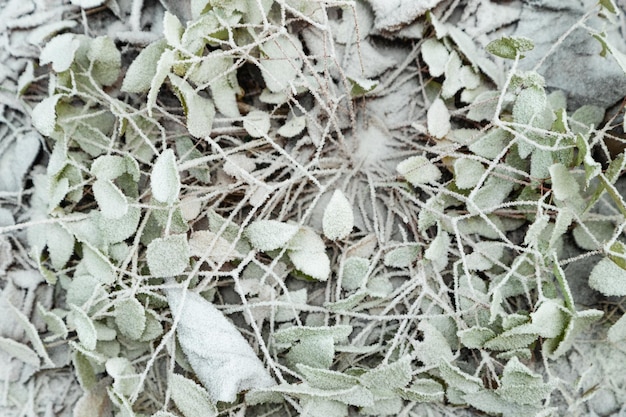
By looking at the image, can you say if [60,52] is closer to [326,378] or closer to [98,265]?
[98,265]

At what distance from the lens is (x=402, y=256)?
898mm

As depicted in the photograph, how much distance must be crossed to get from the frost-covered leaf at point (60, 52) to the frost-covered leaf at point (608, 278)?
796 millimetres

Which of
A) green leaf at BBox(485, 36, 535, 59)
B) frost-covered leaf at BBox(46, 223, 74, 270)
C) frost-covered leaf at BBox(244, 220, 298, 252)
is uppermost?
green leaf at BBox(485, 36, 535, 59)

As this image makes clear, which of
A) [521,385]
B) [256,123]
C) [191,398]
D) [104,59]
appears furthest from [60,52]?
[521,385]

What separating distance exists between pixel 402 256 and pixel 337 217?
12 centimetres

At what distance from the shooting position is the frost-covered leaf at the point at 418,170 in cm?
88

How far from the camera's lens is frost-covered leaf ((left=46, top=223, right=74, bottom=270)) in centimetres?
90

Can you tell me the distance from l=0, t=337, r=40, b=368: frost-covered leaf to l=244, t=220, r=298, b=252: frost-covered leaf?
373 mm

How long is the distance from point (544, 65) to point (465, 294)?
37cm

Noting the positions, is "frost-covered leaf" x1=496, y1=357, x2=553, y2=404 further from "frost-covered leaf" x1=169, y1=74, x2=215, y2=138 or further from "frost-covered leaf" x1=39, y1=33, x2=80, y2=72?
"frost-covered leaf" x1=39, y1=33, x2=80, y2=72

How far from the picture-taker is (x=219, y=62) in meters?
0.89

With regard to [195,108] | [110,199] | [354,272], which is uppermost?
[195,108]

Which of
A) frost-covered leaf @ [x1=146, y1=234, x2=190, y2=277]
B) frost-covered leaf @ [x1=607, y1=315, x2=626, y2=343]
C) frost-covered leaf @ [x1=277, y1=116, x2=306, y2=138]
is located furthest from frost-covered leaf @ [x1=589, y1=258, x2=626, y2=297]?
frost-covered leaf @ [x1=146, y1=234, x2=190, y2=277]

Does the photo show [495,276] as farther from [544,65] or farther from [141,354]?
[141,354]
